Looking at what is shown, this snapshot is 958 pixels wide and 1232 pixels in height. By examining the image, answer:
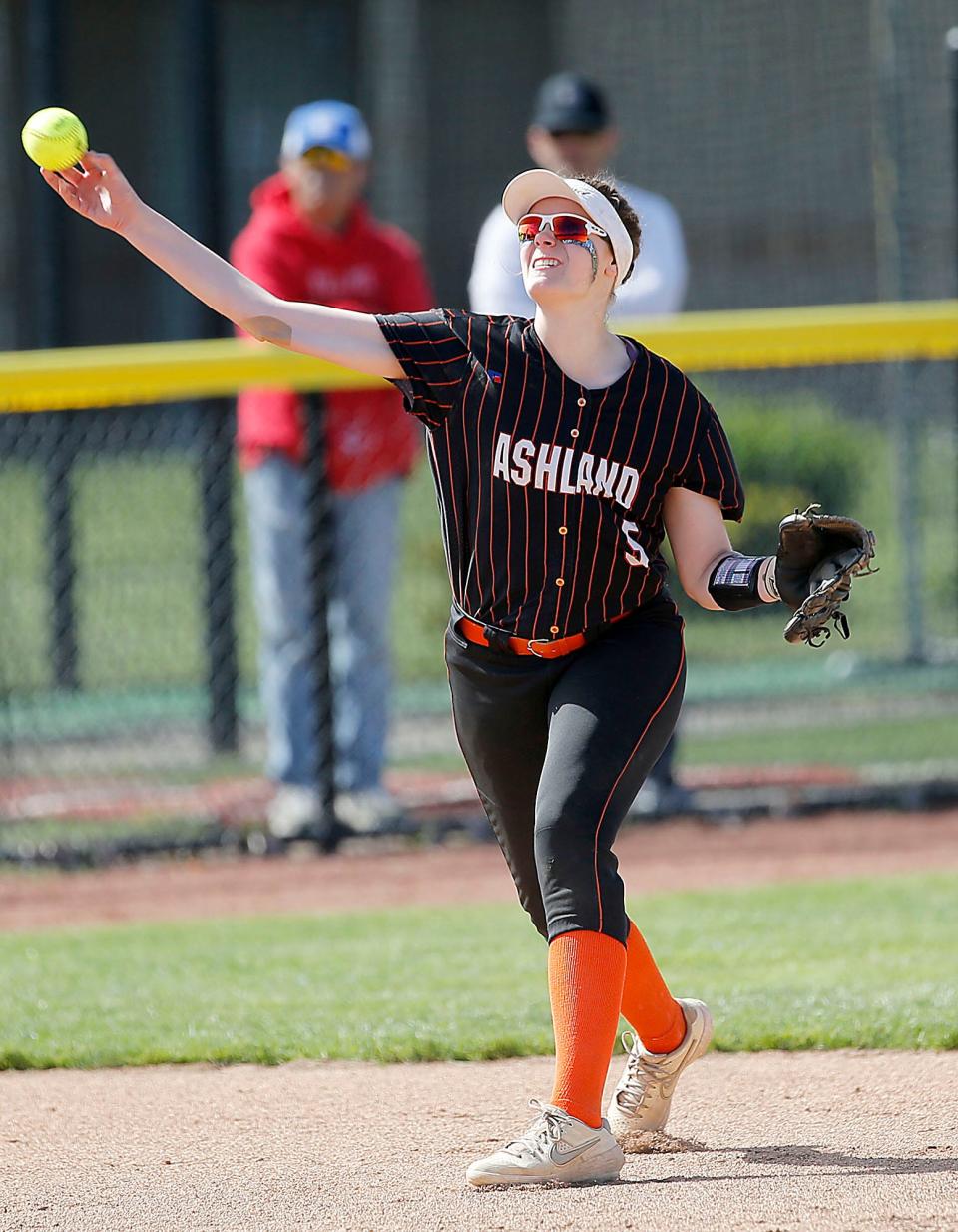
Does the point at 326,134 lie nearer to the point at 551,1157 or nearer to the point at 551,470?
the point at 551,470

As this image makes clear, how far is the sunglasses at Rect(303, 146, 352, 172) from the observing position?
6.75 meters

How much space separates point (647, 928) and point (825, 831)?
1656 mm

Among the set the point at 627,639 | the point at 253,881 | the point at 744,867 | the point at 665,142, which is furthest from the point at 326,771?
the point at 665,142

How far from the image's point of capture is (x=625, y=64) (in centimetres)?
1148

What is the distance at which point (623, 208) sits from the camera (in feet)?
11.6

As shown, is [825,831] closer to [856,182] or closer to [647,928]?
[647,928]

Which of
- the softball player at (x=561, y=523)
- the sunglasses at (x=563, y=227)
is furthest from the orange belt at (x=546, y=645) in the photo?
the sunglasses at (x=563, y=227)

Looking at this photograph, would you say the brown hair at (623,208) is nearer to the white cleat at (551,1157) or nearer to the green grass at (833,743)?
the white cleat at (551,1157)

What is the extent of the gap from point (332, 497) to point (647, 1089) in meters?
3.66

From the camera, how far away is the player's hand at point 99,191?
3.45 metres

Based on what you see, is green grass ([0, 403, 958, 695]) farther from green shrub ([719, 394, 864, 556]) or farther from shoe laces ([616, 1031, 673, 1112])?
shoe laces ([616, 1031, 673, 1112])

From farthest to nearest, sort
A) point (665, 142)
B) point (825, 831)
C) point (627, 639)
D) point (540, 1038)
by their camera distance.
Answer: point (665, 142)
point (825, 831)
point (540, 1038)
point (627, 639)


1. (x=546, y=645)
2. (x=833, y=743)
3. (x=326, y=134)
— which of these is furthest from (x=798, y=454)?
(x=546, y=645)

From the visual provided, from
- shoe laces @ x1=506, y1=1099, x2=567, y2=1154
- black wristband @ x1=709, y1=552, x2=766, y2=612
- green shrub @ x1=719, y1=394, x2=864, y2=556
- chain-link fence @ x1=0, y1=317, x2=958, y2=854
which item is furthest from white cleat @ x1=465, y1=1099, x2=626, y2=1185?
green shrub @ x1=719, y1=394, x2=864, y2=556
